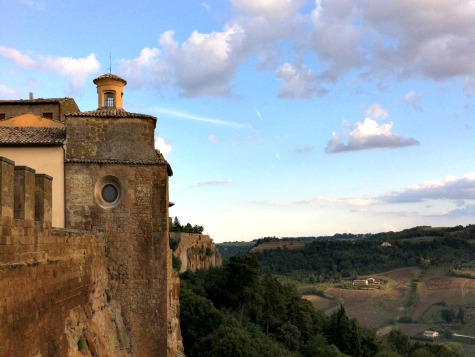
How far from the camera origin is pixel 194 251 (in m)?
42.2

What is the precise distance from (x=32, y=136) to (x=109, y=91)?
3882 mm

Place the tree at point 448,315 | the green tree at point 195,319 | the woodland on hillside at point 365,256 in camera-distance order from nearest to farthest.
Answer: the green tree at point 195,319, the tree at point 448,315, the woodland on hillside at point 365,256

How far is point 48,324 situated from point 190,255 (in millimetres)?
31956

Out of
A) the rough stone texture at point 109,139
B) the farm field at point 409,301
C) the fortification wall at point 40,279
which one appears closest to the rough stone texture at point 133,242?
the rough stone texture at point 109,139

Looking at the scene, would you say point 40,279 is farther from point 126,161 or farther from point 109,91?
point 109,91

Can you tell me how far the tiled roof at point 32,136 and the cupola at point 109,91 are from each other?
298 cm

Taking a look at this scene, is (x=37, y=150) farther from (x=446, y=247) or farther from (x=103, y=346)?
(x=446, y=247)

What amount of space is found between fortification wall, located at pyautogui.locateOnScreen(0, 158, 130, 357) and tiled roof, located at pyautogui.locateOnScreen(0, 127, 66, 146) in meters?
3.41

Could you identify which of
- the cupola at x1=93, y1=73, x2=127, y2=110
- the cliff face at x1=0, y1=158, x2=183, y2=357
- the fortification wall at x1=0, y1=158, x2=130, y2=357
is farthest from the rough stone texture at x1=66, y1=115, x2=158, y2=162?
the cupola at x1=93, y1=73, x2=127, y2=110

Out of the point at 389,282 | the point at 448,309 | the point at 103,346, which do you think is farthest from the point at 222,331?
the point at 389,282

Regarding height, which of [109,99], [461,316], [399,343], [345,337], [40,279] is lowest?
[461,316]

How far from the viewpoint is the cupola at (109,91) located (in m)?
17.8

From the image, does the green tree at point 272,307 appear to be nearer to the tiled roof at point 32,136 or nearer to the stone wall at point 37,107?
the stone wall at point 37,107

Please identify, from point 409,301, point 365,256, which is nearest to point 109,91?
point 409,301
